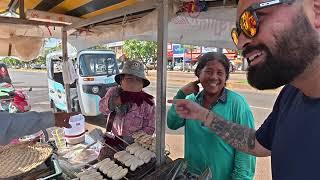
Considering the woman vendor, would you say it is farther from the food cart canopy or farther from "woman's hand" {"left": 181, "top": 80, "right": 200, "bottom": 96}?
"woman's hand" {"left": 181, "top": 80, "right": 200, "bottom": 96}

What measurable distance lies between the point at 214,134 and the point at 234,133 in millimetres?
355

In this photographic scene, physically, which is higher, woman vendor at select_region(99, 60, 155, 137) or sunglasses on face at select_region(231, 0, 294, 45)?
sunglasses on face at select_region(231, 0, 294, 45)

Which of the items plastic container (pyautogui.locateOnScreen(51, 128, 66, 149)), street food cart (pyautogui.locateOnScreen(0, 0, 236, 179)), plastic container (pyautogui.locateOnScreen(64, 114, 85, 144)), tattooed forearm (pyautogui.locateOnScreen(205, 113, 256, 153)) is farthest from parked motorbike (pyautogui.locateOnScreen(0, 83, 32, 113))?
tattooed forearm (pyautogui.locateOnScreen(205, 113, 256, 153))

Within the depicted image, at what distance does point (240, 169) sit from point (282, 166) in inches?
34.5

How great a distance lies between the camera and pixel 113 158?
1.88m

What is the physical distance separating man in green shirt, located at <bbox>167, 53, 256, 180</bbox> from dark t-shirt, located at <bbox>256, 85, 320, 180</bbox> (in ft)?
2.35

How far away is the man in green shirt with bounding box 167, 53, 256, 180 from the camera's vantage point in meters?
1.99

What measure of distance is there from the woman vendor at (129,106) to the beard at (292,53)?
1773 mm

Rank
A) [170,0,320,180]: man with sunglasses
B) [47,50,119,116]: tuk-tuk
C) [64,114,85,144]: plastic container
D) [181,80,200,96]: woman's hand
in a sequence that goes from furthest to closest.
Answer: [47,50,119,116]: tuk-tuk
[64,114,85,144]: plastic container
[181,80,200,96]: woman's hand
[170,0,320,180]: man with sunglasses

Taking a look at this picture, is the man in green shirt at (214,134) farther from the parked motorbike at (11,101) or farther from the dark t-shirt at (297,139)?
the parked motorbike at (11,101)

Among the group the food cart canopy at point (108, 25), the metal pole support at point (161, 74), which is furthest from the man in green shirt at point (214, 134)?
the food cart canopy at point (108, 25)

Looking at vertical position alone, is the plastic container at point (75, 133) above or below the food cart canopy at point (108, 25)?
below

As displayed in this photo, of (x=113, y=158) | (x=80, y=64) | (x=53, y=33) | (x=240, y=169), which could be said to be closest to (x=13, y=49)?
(x=53, y=33)

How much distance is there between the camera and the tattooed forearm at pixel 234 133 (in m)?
1.55
